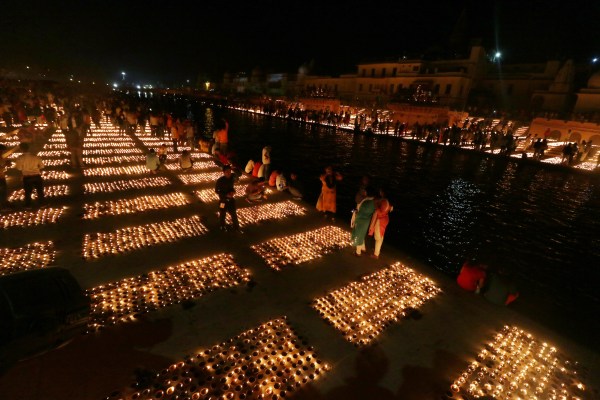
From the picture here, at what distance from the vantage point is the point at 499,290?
20.1ft

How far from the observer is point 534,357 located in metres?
4.95

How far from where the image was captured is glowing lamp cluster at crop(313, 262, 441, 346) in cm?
529

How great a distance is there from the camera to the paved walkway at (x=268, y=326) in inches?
160

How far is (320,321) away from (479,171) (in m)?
19.9

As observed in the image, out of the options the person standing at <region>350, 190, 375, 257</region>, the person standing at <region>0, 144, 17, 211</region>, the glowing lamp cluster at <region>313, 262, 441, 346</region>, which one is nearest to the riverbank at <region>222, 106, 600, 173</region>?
the glowing lamp cluster at <region>313, 262, 441, 346</region>

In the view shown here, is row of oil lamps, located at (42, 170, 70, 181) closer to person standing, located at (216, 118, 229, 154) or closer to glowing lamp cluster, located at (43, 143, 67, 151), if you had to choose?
glowing lamp cluster, located at (43, 143, 67, 151)

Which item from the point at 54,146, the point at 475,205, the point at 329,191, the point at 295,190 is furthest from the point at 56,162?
the point at 475,205

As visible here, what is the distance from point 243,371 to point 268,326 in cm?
93

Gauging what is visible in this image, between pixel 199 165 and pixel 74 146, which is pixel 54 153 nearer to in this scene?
pixel 74 146

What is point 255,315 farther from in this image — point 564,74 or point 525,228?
point 564,74

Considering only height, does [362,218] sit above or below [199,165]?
above

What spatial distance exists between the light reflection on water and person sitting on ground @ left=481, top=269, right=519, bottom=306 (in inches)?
105

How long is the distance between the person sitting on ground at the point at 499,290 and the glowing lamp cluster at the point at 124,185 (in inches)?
432

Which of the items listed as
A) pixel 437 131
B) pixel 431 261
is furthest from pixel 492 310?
pixel 437 131
